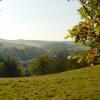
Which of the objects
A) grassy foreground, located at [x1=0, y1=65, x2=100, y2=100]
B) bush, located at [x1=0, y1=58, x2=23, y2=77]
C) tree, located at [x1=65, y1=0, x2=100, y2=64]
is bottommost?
bush, located at [x1=0, y1=58, x2=23, y2=77]

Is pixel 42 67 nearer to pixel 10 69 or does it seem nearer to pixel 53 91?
pixel 10 69

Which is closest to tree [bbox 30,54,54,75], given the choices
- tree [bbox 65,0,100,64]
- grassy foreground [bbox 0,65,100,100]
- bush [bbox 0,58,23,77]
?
bush [bbox 0,58,23,77]

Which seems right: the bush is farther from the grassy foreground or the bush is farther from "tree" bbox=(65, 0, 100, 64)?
"tree" bbox=(65, 0, 100, 64)

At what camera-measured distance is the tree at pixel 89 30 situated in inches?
403

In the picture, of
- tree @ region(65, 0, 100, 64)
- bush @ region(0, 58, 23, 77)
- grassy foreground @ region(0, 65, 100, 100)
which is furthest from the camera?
bush @ region(0, 58, 23, 77)

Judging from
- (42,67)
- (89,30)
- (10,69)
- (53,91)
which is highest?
(89,30)

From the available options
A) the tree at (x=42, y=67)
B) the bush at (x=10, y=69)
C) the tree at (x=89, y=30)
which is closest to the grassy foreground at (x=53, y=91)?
the tree at (x=89, y=30)

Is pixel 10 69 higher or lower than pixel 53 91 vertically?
lower

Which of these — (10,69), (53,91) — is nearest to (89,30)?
(53,91)

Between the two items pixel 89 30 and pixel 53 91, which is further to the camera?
pixel 53 91

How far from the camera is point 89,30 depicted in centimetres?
1038

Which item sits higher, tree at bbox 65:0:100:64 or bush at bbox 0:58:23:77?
tree at bbox 65:0:100:64

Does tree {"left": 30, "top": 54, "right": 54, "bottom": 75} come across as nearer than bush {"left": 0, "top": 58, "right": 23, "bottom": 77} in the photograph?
No

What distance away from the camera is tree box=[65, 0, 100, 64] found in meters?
10.2
